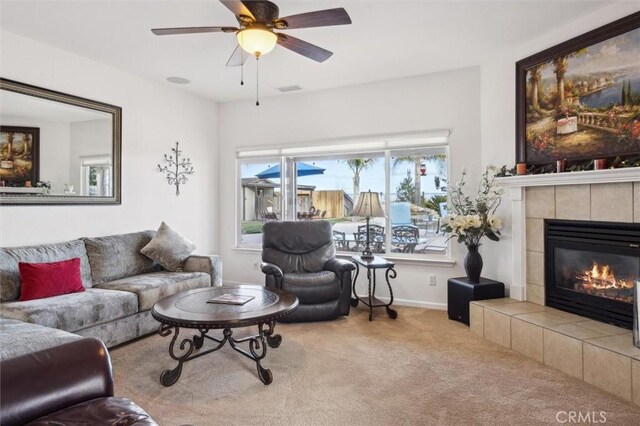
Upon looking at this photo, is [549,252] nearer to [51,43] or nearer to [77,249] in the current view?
[77,249]

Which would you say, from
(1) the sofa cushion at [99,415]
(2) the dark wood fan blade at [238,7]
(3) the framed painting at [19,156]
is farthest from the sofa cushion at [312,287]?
(3) the framed painting at [19,156]

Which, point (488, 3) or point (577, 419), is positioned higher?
point (488, 3)

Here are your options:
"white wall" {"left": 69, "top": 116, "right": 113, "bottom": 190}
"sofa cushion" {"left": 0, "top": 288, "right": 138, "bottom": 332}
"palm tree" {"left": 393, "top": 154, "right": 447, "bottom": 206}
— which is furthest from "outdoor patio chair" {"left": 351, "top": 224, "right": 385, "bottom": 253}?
"white wall" {"left": 69, "top": 116, "right": 113, "bottom": 190}

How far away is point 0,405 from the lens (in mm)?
1331

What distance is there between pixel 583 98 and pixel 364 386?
2909 millimetres

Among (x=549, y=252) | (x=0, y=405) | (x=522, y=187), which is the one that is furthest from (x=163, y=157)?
(x=549, y=252)

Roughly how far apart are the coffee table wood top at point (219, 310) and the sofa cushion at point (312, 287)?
1.92ft

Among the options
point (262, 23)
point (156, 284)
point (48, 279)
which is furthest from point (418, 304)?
point (48, 279)

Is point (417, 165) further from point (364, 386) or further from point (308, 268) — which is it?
point (364, 386)

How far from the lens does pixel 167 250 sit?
13.3ft

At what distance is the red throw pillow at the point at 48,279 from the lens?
2.96 m

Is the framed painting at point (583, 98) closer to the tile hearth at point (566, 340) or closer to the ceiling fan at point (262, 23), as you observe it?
the tile hearth at point (566, 340)

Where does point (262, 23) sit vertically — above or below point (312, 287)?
above

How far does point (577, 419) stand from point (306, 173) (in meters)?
3.99
